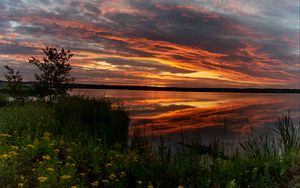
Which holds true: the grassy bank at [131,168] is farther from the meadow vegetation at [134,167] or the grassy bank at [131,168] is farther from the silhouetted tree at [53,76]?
the silhouetted tree at [53,76]

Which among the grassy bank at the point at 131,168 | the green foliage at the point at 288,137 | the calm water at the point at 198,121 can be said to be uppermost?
A: the green foliage at the point at 288,137

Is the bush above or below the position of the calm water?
above

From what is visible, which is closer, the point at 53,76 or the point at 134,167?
the point at 134,167

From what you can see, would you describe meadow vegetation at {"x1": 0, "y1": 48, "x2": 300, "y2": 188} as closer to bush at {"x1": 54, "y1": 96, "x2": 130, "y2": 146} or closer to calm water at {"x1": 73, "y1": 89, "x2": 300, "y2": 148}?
calm water at {"x1": 73, "y1": 89, "x2": 300, "y2": 148}

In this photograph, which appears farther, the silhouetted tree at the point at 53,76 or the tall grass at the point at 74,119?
the silhouetted tree at the point at 53,76

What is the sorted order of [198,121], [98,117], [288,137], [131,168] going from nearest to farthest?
[131,168] < [288,137] < [98,117] < [198,121]

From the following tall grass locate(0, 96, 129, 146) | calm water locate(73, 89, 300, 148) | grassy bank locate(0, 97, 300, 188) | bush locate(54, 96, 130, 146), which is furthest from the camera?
calm water locate(73, 89, 300, 148)

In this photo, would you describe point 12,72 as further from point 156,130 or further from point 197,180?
point 197,180

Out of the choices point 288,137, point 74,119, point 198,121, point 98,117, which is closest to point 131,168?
point 288,137

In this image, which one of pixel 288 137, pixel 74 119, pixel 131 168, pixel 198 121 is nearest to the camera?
pixel 131 168

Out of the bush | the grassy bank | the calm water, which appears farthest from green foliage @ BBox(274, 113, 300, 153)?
the bush

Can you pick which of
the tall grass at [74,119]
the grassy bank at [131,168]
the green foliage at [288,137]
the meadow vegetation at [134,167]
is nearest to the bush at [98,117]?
the tall grass at [74,119]

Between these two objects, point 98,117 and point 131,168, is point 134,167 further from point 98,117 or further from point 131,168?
point 98,117

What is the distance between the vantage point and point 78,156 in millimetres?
8312
